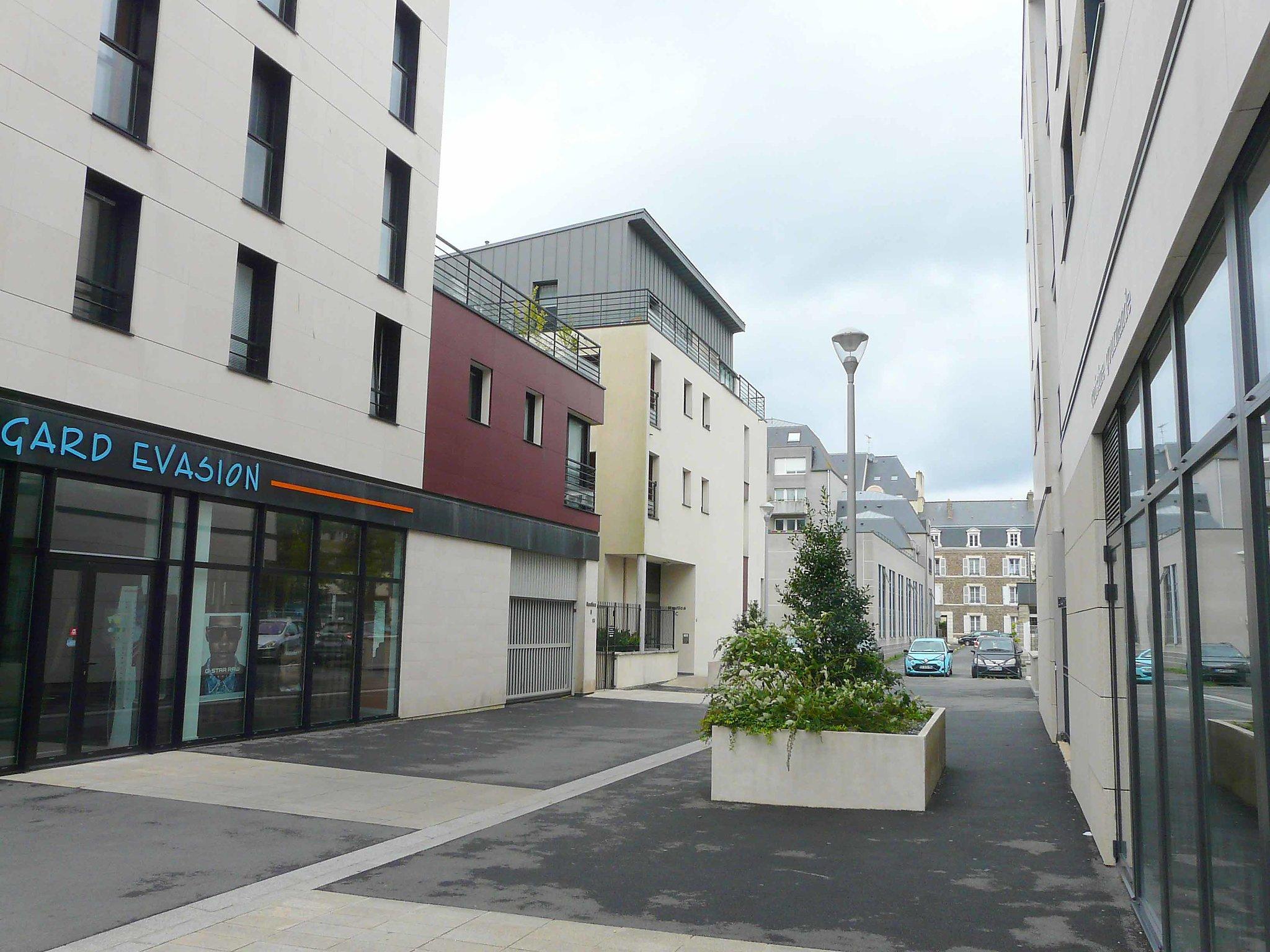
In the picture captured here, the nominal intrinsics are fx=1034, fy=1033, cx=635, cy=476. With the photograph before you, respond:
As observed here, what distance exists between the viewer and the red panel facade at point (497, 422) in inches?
751

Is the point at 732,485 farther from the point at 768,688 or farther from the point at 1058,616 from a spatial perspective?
the point at 768,688

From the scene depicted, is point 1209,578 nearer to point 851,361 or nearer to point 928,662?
point 851,361

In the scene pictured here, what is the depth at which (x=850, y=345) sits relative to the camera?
14.3 m

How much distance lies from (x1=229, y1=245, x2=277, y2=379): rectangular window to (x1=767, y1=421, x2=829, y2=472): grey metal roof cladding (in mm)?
68113

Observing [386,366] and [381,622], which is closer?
[381,622]

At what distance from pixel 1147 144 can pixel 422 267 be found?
15.6m

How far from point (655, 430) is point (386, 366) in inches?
557

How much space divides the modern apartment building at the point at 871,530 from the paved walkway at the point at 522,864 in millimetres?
→ 35699

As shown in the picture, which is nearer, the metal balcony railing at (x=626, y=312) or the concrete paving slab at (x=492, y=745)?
the concrete paving slab at (x=492, y=745)

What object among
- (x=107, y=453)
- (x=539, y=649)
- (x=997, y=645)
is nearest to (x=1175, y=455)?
(x=107, y=453)

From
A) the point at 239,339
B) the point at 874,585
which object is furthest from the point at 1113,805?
the point at 874,585

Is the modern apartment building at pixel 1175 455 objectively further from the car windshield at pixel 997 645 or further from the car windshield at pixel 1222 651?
the car windshield at pixel 997 645

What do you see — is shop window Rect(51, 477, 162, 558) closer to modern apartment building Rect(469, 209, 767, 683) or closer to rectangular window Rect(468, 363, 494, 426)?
rectangular window Rect(468, 363, 494, 426)

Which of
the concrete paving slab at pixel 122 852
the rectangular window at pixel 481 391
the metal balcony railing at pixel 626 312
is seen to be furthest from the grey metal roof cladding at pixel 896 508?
the concrete paving slab at pixel 122 852
